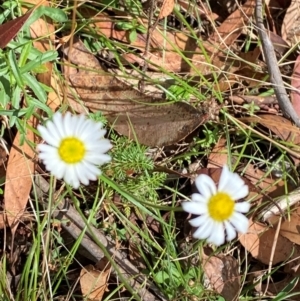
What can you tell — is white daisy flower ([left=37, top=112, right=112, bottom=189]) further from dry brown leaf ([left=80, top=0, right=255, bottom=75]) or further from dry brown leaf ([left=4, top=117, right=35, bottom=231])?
dry brown leaf ([left=80, top=0, right=255, bottom=75])

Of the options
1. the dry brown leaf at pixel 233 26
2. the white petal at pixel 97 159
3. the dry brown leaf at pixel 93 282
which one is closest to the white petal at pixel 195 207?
the white petal at pixel 97 159

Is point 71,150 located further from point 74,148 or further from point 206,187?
point 206,187

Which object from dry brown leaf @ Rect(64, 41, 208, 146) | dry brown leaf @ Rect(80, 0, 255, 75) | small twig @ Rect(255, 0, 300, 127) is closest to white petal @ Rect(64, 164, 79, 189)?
dry brown leaf @ Rect(64, 41, 208, 146)

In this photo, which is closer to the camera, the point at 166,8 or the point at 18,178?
the point at 18,178

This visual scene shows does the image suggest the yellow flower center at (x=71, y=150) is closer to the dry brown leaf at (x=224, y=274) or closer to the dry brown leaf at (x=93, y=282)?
the dry brown leaf at (x=93, y=282)

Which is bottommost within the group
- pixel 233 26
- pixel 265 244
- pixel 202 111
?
pixel 265 244

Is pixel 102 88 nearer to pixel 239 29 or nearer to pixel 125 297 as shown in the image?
pixel 239 29

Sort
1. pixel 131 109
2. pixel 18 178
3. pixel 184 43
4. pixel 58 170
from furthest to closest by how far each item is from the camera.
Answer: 1. pixel 184 43
2. pixel 131 109
3. pixel 18 178
4. pixel 58 170

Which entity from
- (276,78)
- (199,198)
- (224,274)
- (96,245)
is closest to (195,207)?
(199,198)
